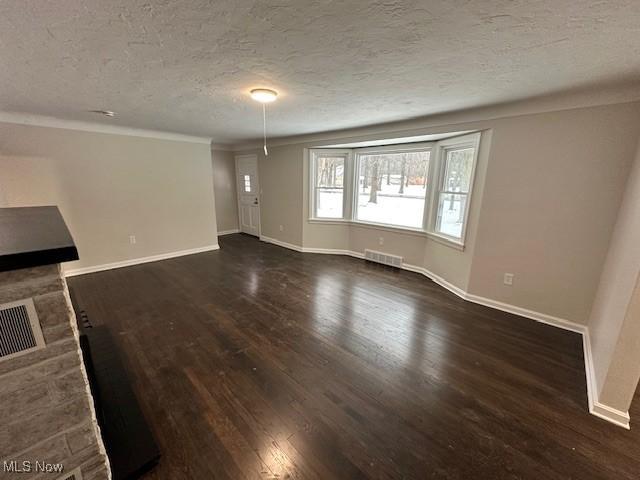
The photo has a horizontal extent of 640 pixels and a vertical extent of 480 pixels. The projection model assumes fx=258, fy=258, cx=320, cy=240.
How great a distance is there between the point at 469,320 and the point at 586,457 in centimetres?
144

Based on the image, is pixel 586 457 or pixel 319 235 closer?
pixel 586 457

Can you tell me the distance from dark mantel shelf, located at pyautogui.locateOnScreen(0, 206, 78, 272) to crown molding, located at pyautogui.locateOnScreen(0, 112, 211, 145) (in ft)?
12.1

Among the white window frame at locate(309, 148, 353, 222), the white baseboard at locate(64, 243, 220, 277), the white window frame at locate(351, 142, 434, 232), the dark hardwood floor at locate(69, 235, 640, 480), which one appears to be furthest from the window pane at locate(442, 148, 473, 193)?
the white baseboard at locate(64, 243, 220, 277)

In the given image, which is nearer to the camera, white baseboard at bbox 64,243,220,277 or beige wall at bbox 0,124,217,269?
beige wall at bbox 0,124,217,269

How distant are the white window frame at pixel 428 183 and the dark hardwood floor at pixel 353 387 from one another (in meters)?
1.14

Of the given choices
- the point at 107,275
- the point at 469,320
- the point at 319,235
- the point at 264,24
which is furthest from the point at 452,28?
the point at 107,275

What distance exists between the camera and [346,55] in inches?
66.5

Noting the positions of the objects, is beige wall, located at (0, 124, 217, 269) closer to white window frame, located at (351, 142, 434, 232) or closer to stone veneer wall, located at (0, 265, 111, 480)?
white window frame, located at (351, 142, 434, 232)

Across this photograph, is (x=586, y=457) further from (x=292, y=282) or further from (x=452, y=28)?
(x=292, y=282)

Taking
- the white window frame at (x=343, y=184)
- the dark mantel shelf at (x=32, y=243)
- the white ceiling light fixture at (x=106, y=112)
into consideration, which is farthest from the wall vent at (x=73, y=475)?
the white window frame at (x=343, y=184)

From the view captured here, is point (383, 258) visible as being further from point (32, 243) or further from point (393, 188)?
point (32, 243)

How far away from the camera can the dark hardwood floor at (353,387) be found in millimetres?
1442

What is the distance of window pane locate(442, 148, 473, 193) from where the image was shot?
3.40 metres

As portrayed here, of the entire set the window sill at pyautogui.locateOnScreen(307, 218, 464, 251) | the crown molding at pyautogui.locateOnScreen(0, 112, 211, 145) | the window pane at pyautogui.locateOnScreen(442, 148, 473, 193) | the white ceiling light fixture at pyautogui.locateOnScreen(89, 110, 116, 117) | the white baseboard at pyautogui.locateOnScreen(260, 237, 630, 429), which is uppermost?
the white ceiling light fixture at pyautogui.locateOnScreen(89, 110, 116, 117)
